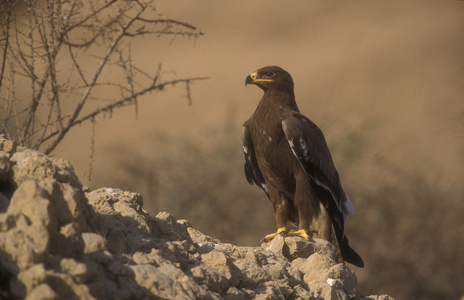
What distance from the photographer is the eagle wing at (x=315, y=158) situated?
24.8 ft

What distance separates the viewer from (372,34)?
79.8ft

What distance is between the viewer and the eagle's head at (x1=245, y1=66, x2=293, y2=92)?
8039mm

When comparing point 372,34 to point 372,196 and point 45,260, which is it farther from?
point 45,260

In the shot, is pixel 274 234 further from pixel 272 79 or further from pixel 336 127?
pixel 336 127

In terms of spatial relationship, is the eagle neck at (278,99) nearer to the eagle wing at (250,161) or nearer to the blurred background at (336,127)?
the eagle wing at (250,161)

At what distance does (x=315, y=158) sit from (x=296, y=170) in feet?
0.69

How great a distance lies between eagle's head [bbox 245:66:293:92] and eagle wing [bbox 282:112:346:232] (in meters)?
0.37

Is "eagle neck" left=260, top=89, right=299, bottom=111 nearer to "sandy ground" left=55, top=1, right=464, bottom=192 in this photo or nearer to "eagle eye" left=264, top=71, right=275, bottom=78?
"eagle eye" left=264, top=71, right=275, bottom=78

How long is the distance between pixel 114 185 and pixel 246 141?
619 centimetres

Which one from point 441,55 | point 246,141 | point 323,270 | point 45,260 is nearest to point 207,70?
point 441,55

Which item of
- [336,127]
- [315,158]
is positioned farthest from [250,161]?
[336,127]

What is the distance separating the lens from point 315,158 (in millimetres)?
7688

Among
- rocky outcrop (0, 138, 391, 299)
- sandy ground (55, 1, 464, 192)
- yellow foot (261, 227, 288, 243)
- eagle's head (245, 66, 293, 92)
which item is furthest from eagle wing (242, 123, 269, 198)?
sandy ground (55, 1, 464, 192)

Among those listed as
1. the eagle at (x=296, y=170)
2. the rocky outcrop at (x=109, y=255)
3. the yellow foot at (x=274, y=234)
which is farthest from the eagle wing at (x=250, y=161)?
the rocky outcrop at (x=109, y=255)
